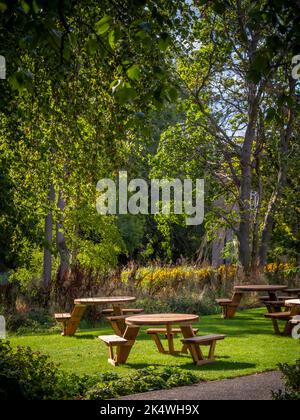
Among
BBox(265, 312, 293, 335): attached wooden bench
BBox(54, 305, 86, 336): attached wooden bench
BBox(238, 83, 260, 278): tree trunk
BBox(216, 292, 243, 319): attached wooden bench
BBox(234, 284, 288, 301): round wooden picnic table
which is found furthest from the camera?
BBox(238, 83, 260, 278): tree trunk

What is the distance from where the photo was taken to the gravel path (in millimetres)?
7559

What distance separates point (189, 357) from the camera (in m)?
11.1

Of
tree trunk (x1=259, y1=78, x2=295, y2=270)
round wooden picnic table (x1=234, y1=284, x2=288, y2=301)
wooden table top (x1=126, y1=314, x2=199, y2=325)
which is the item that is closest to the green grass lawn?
wooden table top (x1=126, y1=314, x2=199, y2=325)

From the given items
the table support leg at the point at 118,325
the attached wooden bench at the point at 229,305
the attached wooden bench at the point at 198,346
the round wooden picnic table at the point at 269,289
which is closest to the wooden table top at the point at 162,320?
the attached wooden bench at the point at 198,346

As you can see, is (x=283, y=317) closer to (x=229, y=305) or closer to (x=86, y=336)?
(x=229, y=305)

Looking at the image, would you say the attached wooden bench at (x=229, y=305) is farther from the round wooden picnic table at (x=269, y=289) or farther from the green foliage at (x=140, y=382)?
the green foliage at (x=140, y=382)

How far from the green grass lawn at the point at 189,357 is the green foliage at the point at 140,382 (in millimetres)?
503

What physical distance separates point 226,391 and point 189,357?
316 cm

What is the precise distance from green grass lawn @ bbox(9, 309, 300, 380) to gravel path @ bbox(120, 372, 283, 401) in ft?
1.65

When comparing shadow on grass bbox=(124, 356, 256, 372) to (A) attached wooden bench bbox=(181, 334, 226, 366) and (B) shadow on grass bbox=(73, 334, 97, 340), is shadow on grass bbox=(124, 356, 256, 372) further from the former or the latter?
(B) shadow on grass bbox=(73, 334, 97, 340)

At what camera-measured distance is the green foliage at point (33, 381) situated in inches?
280

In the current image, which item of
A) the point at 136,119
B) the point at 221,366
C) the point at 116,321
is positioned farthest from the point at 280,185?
the point at 136,119
